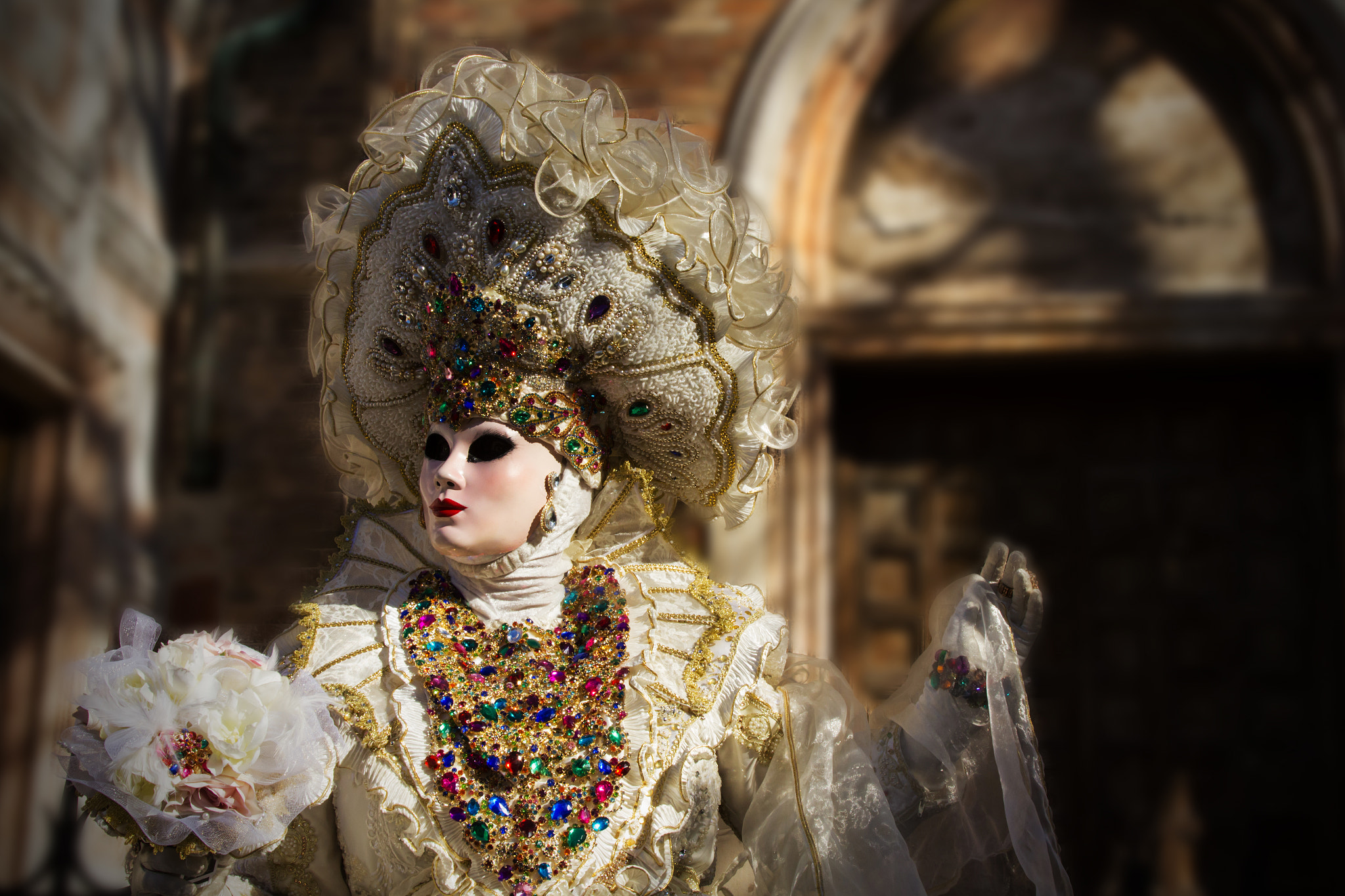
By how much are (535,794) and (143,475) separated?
3.37m

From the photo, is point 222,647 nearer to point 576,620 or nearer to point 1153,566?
point 576,620

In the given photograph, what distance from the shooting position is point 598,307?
1.74 m

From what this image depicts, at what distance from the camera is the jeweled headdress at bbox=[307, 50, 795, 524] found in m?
1.72

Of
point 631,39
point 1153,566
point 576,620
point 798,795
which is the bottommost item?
point 798,795

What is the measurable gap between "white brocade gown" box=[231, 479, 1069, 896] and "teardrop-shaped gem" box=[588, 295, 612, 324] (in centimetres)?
46

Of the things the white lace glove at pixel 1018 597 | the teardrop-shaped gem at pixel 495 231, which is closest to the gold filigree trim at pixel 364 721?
the teardrop-shaped gem at pixel 495 231

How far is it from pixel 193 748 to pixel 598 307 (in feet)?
2.54

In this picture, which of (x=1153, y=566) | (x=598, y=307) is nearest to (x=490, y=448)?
(x=598, y=307)

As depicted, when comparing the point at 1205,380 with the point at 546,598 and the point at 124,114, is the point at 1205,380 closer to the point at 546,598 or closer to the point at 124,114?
the point at 546,598

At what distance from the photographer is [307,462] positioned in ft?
14.4

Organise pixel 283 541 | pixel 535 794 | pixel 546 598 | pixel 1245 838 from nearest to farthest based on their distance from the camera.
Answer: pixel 535 794, pixel 546 598, pixel 1245 838, pixel 283 541

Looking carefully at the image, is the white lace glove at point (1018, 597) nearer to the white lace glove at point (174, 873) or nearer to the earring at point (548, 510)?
the earring at point (548, 510)

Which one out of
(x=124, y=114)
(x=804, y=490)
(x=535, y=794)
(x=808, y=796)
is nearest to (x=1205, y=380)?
(x=804, y=490)

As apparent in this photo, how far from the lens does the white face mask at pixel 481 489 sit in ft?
5.62
